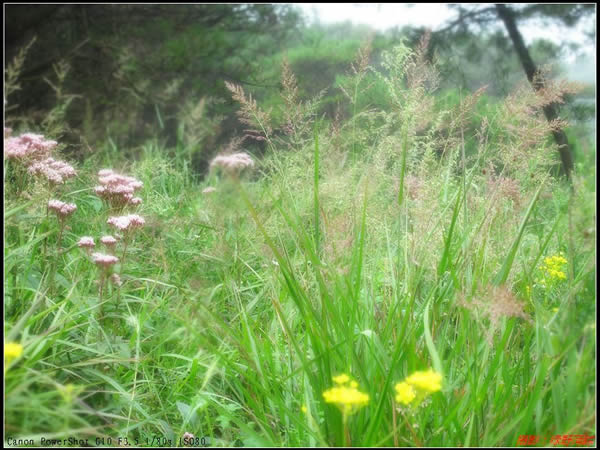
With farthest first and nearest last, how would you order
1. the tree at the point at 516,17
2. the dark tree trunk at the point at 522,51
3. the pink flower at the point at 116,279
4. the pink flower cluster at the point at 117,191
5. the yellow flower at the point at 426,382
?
the tree at the point at 516,17 < the dark tree trunk at the point at 522,51 < the pink flower cluster at the point at 117,191 < the pink flower at the point at 116,279 < the yellow flower at the point at 426,382

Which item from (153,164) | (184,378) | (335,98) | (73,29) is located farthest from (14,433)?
(73,29)

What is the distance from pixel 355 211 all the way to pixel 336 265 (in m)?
0.27

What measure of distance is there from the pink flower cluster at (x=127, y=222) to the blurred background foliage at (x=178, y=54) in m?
1.71

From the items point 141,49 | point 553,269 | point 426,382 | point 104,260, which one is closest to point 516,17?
point 553,269

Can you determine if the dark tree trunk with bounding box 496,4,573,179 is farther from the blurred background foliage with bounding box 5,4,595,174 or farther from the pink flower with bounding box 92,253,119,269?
the pink flower with bounding box 92,253,119,269

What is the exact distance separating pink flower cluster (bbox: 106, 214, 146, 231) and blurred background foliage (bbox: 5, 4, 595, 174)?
1706 millimetres

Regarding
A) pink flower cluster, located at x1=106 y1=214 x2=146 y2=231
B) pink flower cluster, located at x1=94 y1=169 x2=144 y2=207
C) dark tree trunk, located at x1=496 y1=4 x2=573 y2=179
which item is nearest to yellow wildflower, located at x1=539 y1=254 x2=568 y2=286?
dark tree trunk, located at x1=496 y1=4 x2=573 y2=179

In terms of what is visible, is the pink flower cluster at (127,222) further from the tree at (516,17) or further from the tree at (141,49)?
the tree at (141,49)

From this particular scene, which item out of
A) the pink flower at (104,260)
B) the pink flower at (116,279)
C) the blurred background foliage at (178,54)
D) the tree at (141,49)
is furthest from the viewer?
the tree at (141,49)

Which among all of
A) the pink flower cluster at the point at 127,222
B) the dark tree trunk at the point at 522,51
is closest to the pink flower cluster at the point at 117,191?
the pink flower cluster at the point at 127,222

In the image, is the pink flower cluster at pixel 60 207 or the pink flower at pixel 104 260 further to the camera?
the pink flower cluster at pixel 60 207

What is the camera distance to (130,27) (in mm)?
4484

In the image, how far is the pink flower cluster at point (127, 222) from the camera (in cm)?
156

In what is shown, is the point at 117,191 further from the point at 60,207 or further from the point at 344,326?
the point at 344,326
